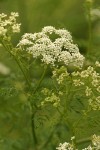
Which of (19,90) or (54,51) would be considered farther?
(19,90)

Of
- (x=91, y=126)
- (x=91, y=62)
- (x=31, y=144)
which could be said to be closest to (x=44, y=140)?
(x=31, y=144)

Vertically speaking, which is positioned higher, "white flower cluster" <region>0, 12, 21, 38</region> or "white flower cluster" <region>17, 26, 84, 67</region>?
"white flower cluster" <region>0, 12, 21, 38</region>

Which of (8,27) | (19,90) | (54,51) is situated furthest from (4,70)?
(54,51)

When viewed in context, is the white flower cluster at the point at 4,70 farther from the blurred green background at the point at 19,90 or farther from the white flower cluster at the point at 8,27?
the white flower cluster at the point at 8,27

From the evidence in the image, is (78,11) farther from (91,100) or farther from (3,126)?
(91,100)

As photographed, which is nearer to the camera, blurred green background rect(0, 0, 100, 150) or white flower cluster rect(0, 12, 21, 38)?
white flower cluster rect(0, 12, 21, 38)

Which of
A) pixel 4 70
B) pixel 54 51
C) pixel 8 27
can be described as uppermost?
pixel 4 70

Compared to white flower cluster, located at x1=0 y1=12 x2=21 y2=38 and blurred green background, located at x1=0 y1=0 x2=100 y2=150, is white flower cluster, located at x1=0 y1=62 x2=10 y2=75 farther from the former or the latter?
white flower cluster, located at x1=0 y1=12 x2=21 y2=38

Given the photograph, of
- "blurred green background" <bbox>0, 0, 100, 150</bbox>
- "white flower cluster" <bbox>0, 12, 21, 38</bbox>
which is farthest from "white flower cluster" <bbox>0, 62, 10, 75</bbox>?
"white flower cluster" <bbox>0, 12, 21, 38</bbox>

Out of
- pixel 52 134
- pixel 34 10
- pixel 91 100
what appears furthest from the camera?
pixel 34 10

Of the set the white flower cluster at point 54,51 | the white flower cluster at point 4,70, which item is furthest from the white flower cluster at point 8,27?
the white flower cluster at point 4,70

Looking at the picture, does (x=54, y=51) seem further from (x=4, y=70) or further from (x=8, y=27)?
(x=4, y=70)
